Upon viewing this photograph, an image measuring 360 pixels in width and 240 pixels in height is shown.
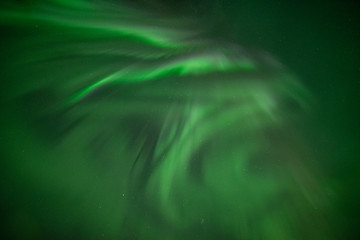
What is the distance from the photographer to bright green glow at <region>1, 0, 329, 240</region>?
867 millimetres

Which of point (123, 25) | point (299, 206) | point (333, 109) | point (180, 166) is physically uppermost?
point (123, 25)

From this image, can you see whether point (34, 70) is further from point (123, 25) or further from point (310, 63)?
point (310, 63)

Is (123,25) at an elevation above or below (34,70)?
above

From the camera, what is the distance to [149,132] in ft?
2.92

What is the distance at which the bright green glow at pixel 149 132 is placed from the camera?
867 millimetres

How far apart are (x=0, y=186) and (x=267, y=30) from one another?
2.54 feet

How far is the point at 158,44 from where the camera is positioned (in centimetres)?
90

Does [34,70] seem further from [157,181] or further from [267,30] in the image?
[267,30]

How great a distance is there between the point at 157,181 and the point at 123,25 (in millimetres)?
404

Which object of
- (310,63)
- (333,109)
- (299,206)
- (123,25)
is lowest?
(299,206)

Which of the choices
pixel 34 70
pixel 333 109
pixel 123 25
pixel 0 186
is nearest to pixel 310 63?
pixel 333 109

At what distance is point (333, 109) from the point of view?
0.88m

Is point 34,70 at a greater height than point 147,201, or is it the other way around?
point 34,70

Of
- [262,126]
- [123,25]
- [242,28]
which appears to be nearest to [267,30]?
[242,28]
